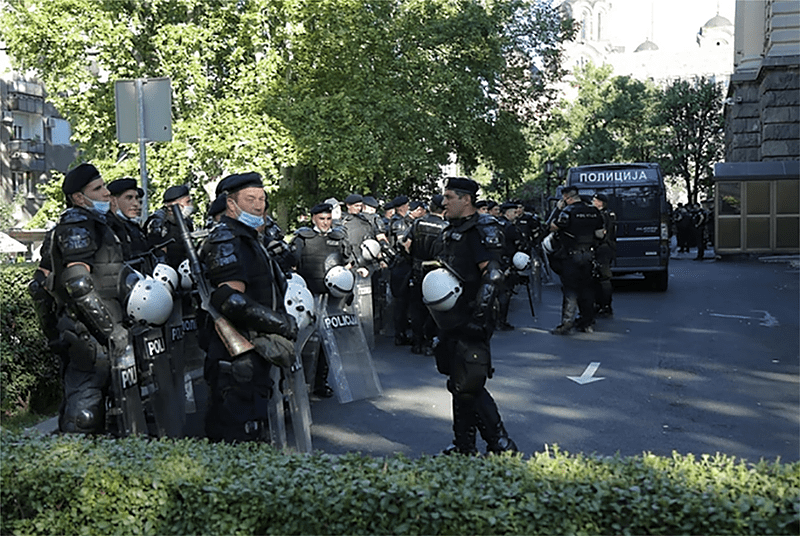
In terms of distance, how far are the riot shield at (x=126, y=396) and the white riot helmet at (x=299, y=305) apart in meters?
1.11

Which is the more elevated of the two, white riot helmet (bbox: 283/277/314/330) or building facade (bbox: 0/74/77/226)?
building facade (bbox: 0/74/77/226)

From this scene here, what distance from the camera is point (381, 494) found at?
3738 millimetres

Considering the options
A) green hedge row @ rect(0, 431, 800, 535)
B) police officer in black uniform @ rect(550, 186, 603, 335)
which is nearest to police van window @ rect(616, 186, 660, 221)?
police officer in black uniform @ rect(550, 186, 603, 335)

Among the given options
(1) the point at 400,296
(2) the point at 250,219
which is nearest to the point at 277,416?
(2) the point at 250,219

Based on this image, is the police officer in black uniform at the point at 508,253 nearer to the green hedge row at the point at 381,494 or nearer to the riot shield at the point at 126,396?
the riot shield at the point at 126,396

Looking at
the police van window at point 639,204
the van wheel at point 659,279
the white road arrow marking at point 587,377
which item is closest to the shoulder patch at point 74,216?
the white road arrow marking at point 587,377

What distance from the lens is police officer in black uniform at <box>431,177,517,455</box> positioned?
6578 mm

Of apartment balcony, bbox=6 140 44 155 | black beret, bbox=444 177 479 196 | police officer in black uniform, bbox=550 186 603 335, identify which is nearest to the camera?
black beret, bbox=444 177 479 196

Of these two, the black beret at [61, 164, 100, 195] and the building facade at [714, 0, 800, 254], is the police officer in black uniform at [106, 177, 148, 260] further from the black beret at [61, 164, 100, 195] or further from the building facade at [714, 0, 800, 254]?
the building facade at [714, 0, 800, 254]

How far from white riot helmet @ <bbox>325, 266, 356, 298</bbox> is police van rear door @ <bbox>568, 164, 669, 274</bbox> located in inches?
440

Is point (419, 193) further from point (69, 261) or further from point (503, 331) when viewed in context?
point (69, 261)

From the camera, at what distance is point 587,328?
45.6 feet

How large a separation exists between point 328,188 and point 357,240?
21.2 meters

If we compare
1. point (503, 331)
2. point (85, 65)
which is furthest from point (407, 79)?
point (503, 331)
